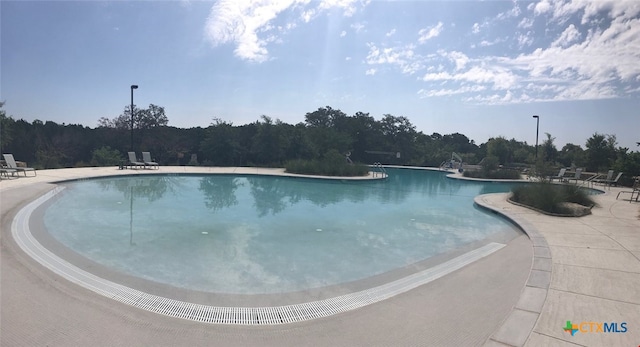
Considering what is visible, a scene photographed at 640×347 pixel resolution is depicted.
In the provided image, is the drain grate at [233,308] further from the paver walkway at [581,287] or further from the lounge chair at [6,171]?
the lounge chair at [6,171]

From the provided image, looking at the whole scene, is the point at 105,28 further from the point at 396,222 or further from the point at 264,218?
the point at 396,222

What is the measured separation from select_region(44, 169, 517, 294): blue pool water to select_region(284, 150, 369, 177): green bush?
13.9ft

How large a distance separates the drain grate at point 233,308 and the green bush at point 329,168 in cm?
1138

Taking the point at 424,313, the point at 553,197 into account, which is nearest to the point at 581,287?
the point at 424,313

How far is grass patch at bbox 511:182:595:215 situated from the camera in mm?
7680

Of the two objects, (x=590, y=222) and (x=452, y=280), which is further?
(x=590, y=222)

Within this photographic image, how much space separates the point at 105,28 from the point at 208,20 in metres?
3.44

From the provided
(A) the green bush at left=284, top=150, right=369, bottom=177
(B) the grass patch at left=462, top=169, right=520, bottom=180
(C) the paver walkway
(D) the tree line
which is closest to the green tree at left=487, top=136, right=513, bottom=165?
(D) the tree line

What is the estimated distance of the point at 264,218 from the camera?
7.33m

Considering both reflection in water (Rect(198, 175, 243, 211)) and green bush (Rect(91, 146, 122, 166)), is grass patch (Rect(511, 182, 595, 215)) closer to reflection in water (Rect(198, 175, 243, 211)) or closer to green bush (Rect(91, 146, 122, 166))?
reflection in water (Rect(198, 175, 243, 211))

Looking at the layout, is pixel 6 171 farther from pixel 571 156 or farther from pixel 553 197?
pixel 571 156

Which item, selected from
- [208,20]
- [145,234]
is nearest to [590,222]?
[145,234]

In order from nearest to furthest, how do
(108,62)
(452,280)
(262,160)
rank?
(452,280)
(108,62)
(262,160)

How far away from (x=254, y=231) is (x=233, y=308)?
9.98 feet
